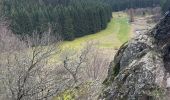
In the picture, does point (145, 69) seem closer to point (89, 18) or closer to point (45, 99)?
point (45, 99)

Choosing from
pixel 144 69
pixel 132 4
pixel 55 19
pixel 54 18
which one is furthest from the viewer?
pixel 132 4

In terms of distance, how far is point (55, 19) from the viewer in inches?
3716

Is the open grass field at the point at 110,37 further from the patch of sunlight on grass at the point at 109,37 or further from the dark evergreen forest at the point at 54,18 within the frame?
the dark evergreen forest at the point at 54,18

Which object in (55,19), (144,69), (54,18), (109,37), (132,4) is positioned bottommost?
(132,4)

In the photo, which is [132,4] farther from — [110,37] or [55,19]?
[55,19]

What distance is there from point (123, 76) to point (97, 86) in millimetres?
2503

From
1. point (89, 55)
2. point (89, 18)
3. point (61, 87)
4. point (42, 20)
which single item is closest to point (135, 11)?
point (89, 18)

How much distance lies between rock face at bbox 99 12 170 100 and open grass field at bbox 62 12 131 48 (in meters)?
61.5

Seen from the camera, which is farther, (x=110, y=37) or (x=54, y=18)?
(x=54, y=18)

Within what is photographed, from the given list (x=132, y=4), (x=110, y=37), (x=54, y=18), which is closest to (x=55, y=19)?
(x=54, y=18)

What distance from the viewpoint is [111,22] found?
12100cm

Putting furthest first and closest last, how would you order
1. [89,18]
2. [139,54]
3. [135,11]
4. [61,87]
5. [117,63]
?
[135,11], [89,18], [61,87], [117,63], [139,54]

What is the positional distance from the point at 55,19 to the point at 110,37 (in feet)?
48.3

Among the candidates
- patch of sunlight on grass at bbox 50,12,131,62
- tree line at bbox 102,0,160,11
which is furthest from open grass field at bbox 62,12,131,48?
tree line at bbox 102,0,160,11
